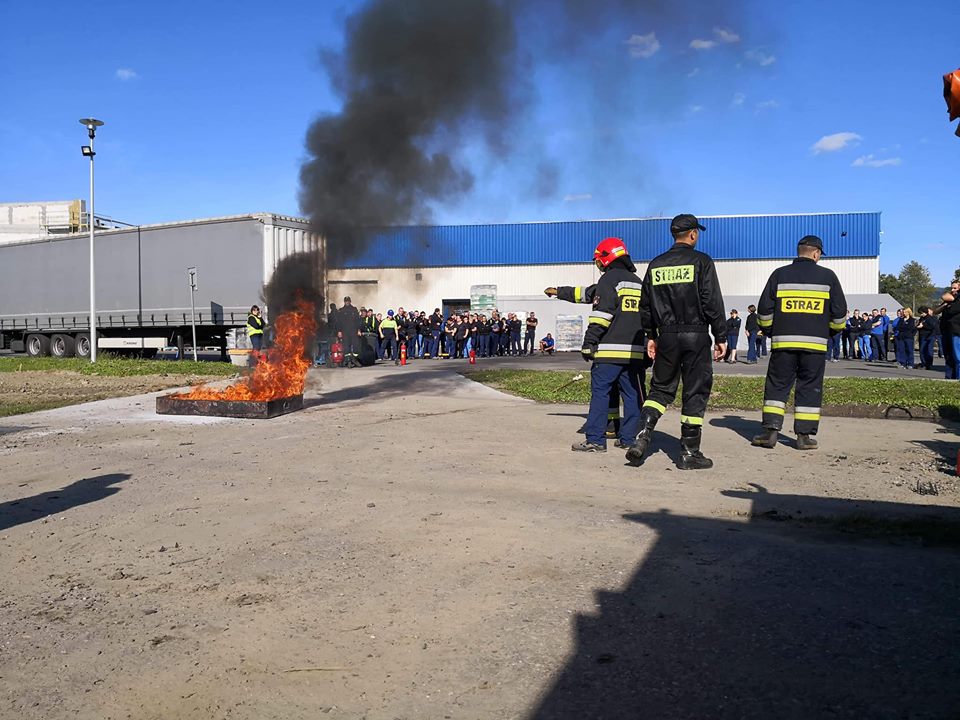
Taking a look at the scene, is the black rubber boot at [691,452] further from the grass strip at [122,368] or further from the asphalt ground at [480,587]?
the grass strip at [122,368]

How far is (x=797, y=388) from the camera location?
278 inches

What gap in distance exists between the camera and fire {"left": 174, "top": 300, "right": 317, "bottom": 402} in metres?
9.62

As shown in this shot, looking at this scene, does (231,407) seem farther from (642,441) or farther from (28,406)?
(642,441)

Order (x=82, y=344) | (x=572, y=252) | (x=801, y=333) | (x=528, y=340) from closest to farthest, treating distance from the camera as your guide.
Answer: (x=801, y=333), (x=82, y=344), (x=528, y=340), (x=572, y=252)

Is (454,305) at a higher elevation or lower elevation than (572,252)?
lower

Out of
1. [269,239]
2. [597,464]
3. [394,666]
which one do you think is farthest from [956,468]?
[269,239]

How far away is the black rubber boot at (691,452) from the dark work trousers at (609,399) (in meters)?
0.80

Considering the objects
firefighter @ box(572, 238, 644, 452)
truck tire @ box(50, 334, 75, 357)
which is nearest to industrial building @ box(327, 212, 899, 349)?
truck tire @ box(50, 334, 75, 357)

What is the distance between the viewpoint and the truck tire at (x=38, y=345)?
27062 millimetres

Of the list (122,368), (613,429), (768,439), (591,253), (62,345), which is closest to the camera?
(768,439)

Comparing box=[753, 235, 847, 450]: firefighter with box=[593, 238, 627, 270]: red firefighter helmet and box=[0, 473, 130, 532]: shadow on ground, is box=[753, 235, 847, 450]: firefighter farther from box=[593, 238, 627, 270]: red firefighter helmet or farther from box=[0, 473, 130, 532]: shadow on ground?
box=[0, 473, 130, 532]: shadow on ground

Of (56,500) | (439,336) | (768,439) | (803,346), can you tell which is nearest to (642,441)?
(768,439)

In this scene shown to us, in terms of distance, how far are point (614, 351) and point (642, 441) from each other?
3.55 ft

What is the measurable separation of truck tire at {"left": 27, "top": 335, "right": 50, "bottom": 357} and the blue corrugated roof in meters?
16.9
